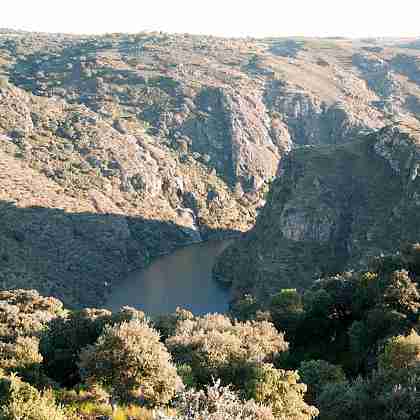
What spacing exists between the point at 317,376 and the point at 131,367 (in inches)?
527

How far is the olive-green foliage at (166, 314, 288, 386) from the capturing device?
1101 inches

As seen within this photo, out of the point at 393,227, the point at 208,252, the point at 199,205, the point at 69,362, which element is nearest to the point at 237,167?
the point at 199,205

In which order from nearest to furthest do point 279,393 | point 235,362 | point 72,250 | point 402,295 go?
point 279,393, point 235,362, point 402,295, point 72,250

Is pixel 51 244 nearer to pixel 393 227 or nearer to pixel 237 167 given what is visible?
pixel 393 227

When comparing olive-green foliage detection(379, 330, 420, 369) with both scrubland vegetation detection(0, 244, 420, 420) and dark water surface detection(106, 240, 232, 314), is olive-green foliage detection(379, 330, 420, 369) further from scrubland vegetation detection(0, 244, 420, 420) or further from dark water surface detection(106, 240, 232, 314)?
dark water surface detection(106, 240, 232, 314)

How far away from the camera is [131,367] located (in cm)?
2364

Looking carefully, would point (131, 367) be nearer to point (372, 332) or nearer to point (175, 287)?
point (372, 332)

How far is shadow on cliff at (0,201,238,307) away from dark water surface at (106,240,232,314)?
3821 millimetres

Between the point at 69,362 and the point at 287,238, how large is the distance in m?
79.3

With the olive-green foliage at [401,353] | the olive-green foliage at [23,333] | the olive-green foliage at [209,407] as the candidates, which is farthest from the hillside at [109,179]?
the olive-green foliage at [209,407]

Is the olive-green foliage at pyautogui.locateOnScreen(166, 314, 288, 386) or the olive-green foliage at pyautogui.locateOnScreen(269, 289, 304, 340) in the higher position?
the olive-green foliage at pyautogui.locateOnScreen(166, 314, 288, 386)

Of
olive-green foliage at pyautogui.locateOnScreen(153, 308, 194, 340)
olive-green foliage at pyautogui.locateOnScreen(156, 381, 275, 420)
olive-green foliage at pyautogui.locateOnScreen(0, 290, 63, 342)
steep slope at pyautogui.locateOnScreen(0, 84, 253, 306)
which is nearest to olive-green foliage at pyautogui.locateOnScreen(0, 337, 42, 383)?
olive-green foliage at pyautogui.locateOnScreen(0, 290, 63, 342)

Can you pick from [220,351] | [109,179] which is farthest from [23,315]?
[109,179]

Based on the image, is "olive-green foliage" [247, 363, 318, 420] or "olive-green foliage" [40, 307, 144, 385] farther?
"olive-green foliage" [40, 307, 144, 385]
